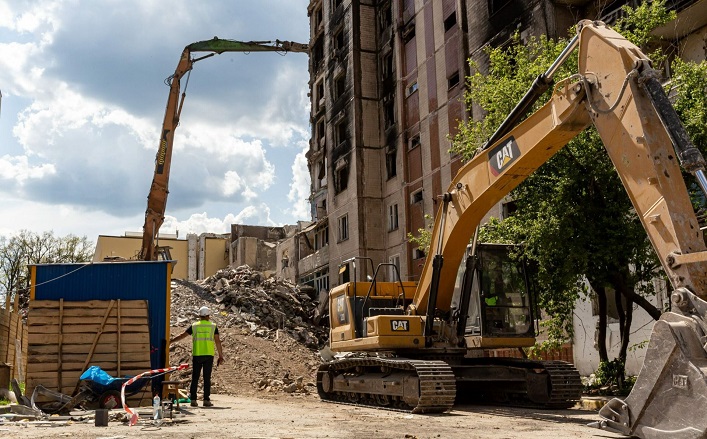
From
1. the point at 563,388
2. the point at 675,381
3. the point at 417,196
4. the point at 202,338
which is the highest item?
the point at 417,196

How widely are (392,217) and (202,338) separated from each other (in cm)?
2347

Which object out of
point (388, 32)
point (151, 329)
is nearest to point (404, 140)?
point (388, 32)

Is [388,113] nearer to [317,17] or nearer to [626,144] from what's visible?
[317,17]

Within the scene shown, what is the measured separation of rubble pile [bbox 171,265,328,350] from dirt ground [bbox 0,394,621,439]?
1548 centimetres

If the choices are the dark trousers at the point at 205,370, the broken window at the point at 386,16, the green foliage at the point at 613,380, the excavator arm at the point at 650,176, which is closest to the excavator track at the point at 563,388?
the green foliage at the point at 613,380

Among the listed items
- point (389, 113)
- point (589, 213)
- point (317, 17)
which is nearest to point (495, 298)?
point (589, 213)

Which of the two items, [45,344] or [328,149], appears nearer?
[45,344]

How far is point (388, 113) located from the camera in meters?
38.6

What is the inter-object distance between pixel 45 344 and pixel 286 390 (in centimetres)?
792

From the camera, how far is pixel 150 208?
30.0m

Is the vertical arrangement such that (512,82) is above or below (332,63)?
below

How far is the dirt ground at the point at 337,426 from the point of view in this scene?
29.1 feet

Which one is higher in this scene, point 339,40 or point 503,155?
point 339,40

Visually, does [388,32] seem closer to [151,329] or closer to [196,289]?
[196,289]
